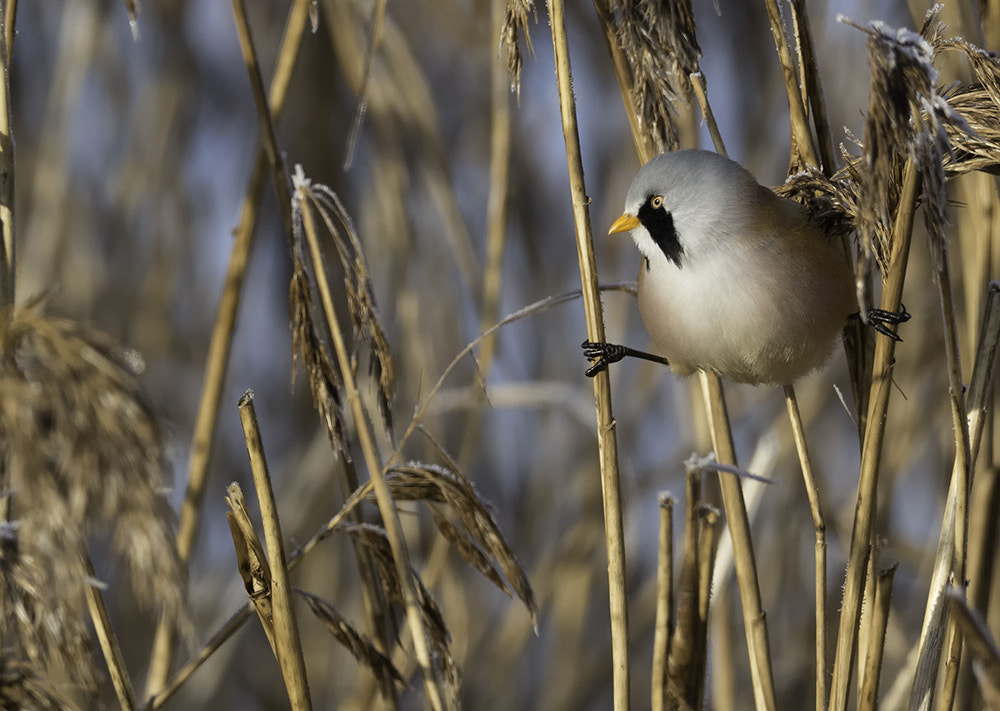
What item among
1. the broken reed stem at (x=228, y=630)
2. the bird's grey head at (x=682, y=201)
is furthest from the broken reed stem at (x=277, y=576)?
the bird's grey head at (x=682, y=201)

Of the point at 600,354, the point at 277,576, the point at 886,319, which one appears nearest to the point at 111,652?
the point at 277,576

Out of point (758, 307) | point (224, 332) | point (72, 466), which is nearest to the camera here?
point (72, 466)

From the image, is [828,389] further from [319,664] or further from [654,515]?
[319,664]

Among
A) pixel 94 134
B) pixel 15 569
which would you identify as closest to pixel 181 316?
pixel 94 134

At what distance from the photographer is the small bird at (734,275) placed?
3.60 ft

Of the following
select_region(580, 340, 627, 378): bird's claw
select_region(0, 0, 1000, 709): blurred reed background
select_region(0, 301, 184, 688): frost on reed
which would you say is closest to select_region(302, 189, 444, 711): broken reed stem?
select_region(0, 301, 184, 688): frost on reed

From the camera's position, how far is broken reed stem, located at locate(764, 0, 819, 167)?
0.99 m

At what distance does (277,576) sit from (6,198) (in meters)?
0.44

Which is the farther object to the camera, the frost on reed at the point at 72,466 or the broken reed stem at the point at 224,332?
the broken reed stem at the point at 224,332

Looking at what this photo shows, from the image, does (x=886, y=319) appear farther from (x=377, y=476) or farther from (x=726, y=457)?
(x=377, y=476)

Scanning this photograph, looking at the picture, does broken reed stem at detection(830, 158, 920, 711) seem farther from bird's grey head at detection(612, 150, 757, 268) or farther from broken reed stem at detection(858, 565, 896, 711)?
bird's grey head at detection(612, 150, 757, 268)

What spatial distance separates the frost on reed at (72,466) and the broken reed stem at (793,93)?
667mm

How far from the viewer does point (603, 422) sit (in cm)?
94

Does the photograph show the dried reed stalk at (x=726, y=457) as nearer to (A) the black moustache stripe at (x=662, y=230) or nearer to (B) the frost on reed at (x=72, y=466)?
(A) the black moustache stripe at (x=662, y=230)
